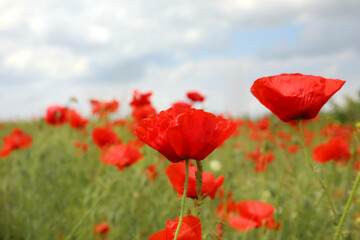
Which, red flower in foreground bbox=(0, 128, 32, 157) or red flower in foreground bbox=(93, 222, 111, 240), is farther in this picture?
red flower in foreground bbox=(0, 128, 32, 157)

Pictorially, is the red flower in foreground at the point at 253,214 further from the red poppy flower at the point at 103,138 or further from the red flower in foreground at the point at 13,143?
the red flower in foreground at the point at 13,143

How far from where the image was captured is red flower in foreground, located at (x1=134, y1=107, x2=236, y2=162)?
0.66 meters

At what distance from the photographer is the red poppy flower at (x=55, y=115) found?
2.75 m

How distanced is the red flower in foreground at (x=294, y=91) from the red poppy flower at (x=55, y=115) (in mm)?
2249

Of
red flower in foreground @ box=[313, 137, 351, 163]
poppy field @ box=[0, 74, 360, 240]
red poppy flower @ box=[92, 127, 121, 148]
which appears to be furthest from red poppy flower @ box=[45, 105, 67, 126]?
red flower in foreground @ box=[313, 137, 351, 163]

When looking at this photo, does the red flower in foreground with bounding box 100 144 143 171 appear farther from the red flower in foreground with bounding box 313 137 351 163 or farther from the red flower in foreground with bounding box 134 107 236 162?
the red flower in foreground with bounding box 134 107 236 162

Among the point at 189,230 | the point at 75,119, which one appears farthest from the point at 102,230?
the point at 189,230

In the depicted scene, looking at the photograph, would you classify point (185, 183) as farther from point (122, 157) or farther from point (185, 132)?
point (122, 157)

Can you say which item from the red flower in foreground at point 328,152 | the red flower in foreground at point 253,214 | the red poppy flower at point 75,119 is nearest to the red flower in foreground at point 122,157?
the red flower in foreground at point 253,214

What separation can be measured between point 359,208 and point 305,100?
2.09m

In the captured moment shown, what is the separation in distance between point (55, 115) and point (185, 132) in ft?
7.62

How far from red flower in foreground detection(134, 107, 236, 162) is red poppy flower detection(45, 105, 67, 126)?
224 centimetres

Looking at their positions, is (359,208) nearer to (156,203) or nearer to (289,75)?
(156,203)

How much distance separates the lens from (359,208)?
2512mm
